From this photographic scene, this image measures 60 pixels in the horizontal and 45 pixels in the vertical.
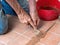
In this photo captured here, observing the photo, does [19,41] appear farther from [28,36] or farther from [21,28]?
[21,28]

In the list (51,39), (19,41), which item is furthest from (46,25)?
(19,41)

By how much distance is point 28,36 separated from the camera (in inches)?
52.8

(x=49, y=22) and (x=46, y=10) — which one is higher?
(x=46, y=10)

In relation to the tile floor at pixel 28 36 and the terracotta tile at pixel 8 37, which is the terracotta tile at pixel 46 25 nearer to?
the tile floor at pixel 28 36

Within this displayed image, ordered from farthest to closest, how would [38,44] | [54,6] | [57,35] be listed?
1. [54,6]
2. [57,35]
3. [38,44]

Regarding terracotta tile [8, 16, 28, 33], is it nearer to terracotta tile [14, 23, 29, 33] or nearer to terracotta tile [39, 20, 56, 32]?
terracotta tile [14, 23, 29, 33]

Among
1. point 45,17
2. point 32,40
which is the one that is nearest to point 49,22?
point 45,17

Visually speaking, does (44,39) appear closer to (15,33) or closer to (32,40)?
(32,40)

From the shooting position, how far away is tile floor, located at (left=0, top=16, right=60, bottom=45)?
1.26 meters

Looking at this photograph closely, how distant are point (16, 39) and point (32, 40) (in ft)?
0.45

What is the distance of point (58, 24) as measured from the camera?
1.53 metres

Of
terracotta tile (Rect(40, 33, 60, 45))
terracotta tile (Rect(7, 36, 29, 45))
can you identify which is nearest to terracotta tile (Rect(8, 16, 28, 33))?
terracotta tile (Rect(7, 36, 29, 45))

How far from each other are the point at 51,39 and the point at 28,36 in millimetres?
199

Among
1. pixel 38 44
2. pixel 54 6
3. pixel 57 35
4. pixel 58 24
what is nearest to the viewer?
pixel 38 44
